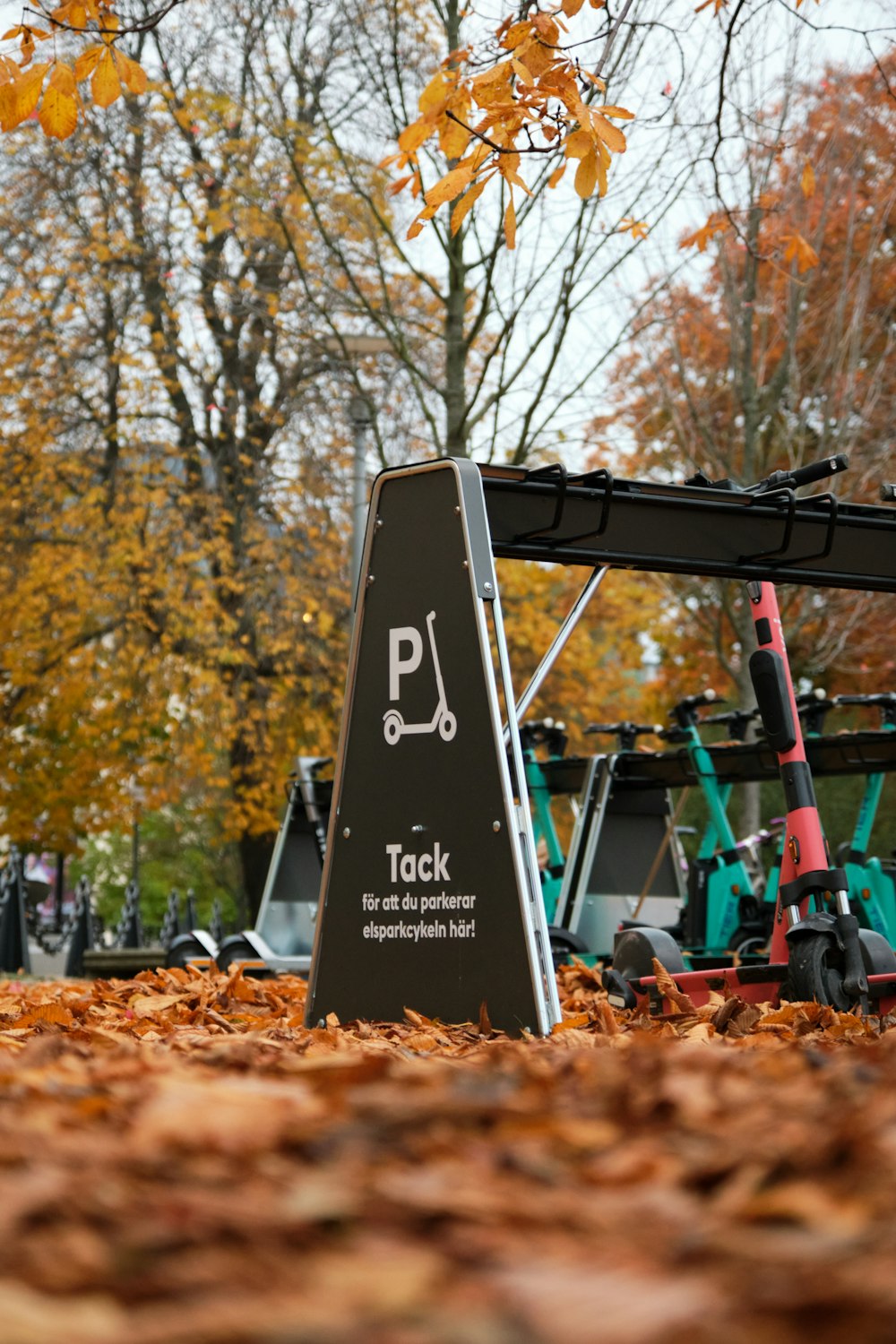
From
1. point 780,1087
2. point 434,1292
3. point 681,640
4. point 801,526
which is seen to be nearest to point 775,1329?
point 434,1292

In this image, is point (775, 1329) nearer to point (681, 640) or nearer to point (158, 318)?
point (158, 318)

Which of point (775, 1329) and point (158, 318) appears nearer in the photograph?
point (775, 1329)

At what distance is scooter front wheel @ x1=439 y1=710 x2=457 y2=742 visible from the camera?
4820 mm

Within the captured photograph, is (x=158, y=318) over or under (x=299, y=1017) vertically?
over

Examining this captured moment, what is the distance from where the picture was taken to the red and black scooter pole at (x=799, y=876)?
17.4ft

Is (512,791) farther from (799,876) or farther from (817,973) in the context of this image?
(799,876)

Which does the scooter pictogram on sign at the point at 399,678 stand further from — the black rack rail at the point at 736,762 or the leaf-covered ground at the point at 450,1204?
the black rack rail at the point at 736,762

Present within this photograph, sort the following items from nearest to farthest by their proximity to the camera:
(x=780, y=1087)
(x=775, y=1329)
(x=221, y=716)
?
(x=775, y=1329)
(x=780, y=1087)
(x=221, y=716)

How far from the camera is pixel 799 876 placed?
18.8ft

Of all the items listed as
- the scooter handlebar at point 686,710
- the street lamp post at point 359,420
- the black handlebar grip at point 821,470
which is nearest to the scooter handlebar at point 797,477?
the black handlebar grip at point 821,470

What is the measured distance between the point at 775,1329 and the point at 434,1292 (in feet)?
0.98

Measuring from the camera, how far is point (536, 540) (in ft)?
17.3

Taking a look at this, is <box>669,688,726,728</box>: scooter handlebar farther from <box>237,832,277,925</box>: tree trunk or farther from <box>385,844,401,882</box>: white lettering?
<box>237,832,277,925</box>: tree trunk

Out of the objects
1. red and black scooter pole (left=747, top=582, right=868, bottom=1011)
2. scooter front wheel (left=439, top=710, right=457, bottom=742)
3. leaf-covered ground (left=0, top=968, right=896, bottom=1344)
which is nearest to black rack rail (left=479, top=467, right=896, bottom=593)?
red and black scooter pole (left=747, top=582, right=868, bottom=1011)
